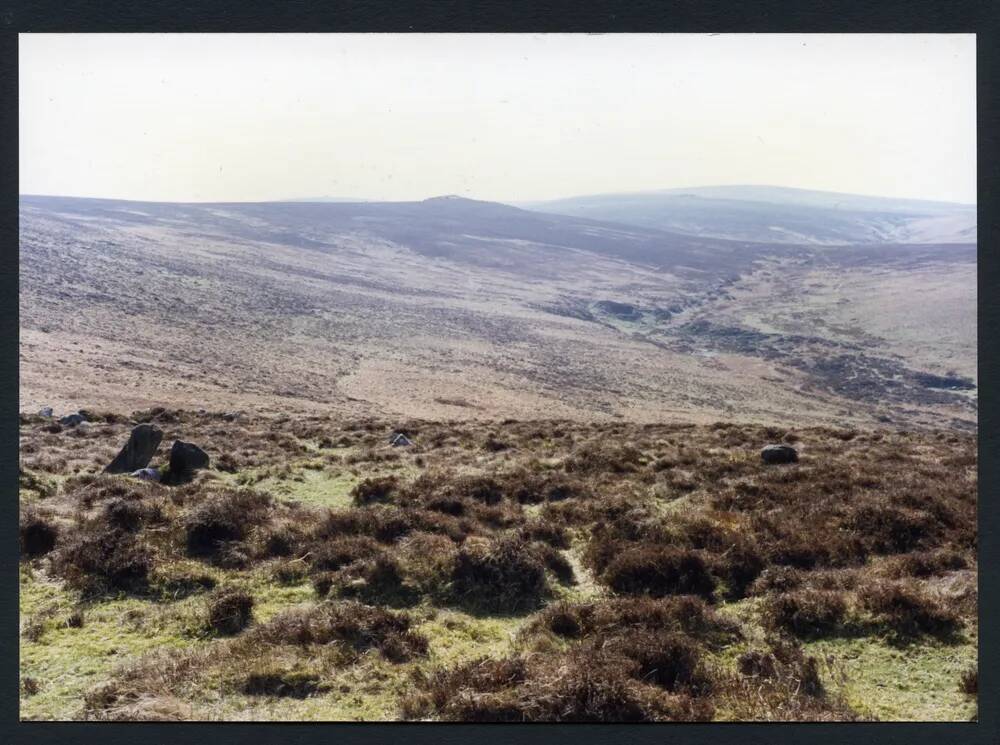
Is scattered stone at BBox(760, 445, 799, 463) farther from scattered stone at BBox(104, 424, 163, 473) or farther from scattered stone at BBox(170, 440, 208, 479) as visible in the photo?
scattered stone at BBox(104, 424, 163, 473)

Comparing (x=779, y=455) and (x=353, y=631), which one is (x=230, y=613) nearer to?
(x=353, y=631)

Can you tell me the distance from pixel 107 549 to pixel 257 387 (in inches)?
1582

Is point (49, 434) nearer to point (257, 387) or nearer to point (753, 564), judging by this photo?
point (753, 564)

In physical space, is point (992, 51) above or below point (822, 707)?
above


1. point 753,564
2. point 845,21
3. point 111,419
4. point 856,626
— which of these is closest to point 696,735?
point 856,626

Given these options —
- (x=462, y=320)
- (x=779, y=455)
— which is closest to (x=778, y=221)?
(x=462, y=320)

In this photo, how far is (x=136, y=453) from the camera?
1434 cm

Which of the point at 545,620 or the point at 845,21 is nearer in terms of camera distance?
the point at 845,21

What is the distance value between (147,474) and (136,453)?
114 centimetres

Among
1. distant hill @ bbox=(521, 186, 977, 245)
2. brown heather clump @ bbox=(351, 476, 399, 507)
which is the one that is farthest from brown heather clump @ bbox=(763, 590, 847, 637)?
distant hill @ bbox=(521, 186, 977, 245)

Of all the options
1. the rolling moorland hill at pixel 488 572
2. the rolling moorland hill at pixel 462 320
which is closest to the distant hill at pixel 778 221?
the rolling moorland hill at pixel 462 320

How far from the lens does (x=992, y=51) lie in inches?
227

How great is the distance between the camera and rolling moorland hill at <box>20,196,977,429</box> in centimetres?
4916

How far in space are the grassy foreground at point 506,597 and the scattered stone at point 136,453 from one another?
28.1 inches
